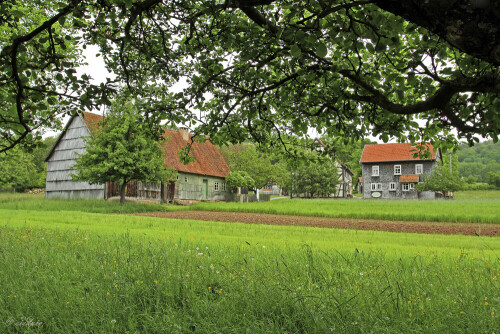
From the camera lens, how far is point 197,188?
128 ft

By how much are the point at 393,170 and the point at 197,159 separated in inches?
1252

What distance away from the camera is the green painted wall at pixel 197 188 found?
120ft

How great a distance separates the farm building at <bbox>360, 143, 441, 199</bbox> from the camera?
5041 centimetres

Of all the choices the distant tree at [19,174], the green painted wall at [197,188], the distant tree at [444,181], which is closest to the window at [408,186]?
the distant tree at [444,181]

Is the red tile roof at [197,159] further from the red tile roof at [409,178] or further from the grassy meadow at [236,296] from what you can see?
the grassy meadow at [236,296]

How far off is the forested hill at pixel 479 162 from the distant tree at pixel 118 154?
272ft

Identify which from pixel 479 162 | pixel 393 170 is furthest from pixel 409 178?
pixel 479 162

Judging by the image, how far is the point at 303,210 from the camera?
25484mm

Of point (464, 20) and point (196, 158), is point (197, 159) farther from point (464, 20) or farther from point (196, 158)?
point (464, 20)

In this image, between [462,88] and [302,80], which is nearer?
[462,88]

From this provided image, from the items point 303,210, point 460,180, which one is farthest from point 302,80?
point 460,180

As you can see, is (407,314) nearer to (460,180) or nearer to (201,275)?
(201,275)

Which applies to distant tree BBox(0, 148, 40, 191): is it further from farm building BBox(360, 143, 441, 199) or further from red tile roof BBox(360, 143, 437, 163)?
farm building BBox(360, 143, 441, 199)

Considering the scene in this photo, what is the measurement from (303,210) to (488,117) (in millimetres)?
21960
